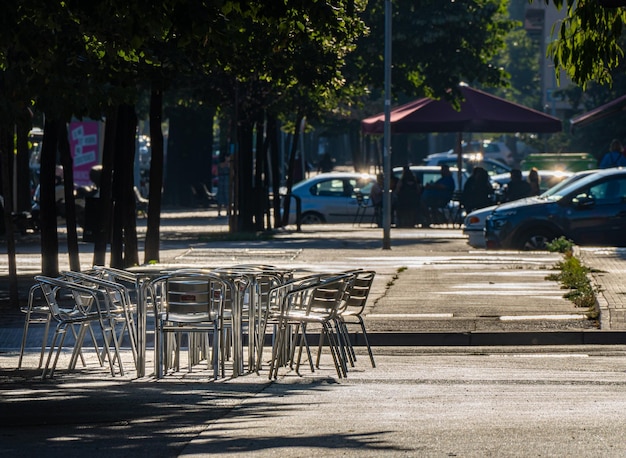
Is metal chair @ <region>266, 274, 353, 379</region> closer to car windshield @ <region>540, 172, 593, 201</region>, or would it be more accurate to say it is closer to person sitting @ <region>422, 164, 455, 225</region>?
car windshield @ <region>540, 172, 593, 201</region>

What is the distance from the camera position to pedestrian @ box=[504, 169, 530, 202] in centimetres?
3478

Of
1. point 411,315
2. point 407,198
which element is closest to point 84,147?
point 407,198

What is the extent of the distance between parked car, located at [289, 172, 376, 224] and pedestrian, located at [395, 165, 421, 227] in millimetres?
1761

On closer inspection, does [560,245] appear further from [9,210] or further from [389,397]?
[389,397]

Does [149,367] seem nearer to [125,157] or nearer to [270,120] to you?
[125,157]

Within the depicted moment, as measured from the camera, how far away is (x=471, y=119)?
3538cm

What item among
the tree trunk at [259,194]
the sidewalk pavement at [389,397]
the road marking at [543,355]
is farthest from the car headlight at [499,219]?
the road marking at [543,355]

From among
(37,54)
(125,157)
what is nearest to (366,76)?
(125,157)

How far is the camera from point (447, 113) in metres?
35.6

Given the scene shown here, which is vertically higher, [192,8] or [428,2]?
[428,2]

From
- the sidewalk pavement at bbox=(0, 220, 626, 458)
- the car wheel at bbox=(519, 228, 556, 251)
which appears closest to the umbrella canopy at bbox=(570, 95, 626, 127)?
the car wheel at bbox=(519, 228, 556, 251)

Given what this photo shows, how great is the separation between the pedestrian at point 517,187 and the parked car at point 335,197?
13.6 feet

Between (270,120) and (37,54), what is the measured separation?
71.5 ft

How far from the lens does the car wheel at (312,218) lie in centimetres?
3775
